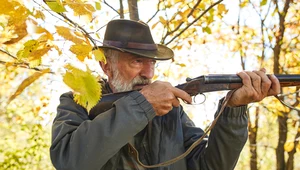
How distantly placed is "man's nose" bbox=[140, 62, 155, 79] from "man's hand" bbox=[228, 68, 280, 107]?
2.43 feet

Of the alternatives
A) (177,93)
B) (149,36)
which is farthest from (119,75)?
(177,93)

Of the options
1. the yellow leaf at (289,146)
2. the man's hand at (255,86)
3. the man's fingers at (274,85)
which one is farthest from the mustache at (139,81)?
the yellow leaf at (289,146)

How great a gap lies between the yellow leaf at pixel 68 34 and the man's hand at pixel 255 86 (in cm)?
108

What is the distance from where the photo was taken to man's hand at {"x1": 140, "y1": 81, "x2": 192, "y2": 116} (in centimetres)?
221

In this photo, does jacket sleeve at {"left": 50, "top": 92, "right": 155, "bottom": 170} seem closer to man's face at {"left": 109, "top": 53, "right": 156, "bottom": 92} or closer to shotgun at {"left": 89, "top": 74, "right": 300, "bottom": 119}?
shotgun at {"left": 89, "top": 74, "right": 300, "bottom": 119}

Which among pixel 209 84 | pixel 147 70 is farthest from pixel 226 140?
pixel 147 70

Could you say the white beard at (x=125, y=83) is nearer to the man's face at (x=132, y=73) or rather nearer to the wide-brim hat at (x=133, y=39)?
the man's face at (x=132, y=73)

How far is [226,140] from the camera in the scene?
2453mm

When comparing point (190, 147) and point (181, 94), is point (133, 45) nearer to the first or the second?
point (181, 94)

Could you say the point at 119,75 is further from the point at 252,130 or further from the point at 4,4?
the point at 252,130

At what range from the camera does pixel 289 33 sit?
732 cm

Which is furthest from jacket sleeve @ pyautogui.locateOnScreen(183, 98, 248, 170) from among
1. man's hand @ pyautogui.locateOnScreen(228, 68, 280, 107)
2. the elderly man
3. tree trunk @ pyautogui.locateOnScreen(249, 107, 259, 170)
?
tree trunk @ pyautogui.locateOnScreen(249, 107, 259, 170)

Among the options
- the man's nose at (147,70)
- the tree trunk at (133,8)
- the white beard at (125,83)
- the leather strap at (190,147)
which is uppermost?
the tree trunk at (133,8)

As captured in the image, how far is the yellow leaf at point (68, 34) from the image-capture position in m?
1.63
